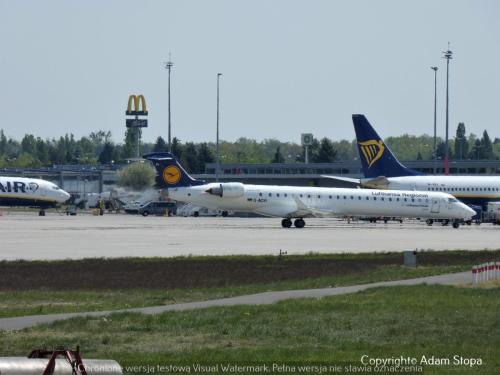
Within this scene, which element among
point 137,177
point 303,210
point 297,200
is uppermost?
point 137,177

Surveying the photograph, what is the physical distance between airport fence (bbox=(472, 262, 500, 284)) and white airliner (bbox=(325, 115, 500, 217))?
62.1m

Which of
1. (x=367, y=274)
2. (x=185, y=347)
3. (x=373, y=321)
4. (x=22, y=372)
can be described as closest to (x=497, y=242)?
(x=367, y=274)

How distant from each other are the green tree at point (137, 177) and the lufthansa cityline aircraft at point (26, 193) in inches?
1964

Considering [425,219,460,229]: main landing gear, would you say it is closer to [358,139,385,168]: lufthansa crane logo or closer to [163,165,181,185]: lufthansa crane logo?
[358,139,385,168]: lufthansa crane logo

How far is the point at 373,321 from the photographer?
76.5 feet

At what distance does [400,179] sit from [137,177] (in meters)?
75.2

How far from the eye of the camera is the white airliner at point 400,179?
95.7m

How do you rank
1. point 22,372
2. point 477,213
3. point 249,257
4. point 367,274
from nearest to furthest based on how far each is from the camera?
point 22,372 < point 367,274 < point 249,257 < point 477,213

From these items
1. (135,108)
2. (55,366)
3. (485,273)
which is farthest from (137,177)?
(55,366)

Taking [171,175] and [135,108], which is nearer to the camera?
[171,175]

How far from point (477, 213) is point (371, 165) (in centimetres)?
945

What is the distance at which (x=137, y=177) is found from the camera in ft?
546

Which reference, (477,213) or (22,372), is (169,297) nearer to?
(22,372)

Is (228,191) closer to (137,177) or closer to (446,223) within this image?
(446,223)
